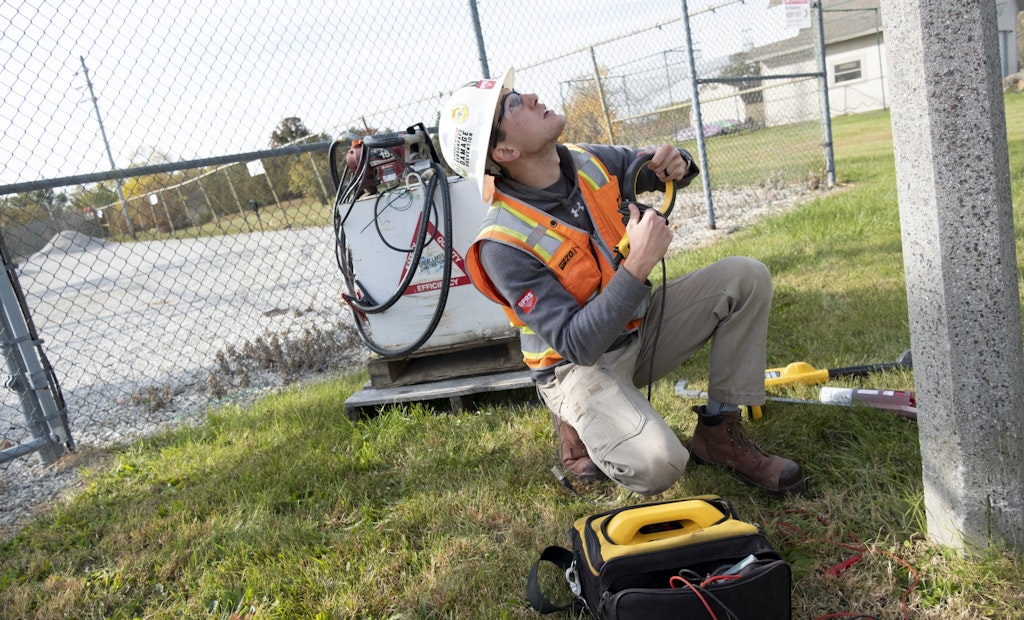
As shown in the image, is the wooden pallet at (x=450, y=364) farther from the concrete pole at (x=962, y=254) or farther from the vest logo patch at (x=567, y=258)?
the concrete pole at (x=962, y=254)

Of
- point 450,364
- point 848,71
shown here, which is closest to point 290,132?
point 450,364

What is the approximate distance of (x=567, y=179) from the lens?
2648mm

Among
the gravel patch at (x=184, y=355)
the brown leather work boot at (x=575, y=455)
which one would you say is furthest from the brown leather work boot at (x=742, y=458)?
the gravel patch at (x=184, y=355)

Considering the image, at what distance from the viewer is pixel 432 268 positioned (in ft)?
11.7

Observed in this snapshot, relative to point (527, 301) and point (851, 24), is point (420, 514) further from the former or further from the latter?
point (851, 24)

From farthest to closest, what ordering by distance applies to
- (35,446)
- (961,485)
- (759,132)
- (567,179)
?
1. (759,132)
2. (35,446)
3. (567,179)
4. (961,485)

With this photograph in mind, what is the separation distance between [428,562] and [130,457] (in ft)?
7.18

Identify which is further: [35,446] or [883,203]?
[883,203]

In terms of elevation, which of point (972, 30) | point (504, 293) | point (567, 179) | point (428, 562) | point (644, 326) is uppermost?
point (972, 30)

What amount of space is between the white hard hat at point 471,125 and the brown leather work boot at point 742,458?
1.24 metres

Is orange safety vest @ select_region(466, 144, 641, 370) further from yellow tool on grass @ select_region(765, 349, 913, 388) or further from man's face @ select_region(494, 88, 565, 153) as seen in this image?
yellow tool on grass @ select_region(765, 349, 913, 388)

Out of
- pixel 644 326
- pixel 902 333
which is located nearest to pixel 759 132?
pixel 902 333

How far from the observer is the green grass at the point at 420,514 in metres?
2.07

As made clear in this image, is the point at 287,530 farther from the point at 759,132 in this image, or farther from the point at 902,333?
the point at 759,132
